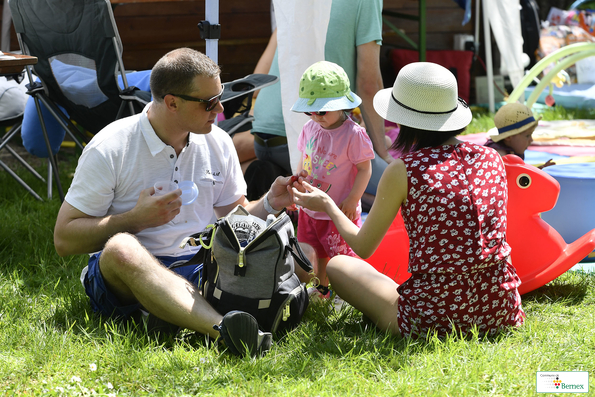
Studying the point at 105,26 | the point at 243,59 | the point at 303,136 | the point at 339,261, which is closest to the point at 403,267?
the point at 339,261

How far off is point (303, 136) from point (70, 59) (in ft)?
4.55

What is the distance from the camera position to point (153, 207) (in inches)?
82.2

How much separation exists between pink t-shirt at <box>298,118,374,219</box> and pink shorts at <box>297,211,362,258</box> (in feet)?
0.23

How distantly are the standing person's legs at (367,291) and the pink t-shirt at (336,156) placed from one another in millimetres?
425

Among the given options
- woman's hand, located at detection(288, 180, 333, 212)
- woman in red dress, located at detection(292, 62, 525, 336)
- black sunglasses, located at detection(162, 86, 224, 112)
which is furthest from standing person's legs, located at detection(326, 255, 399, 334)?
→ black sunglasses, located at detection(162, 86, 224, 112)

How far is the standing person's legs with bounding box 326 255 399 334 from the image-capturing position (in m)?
2.18

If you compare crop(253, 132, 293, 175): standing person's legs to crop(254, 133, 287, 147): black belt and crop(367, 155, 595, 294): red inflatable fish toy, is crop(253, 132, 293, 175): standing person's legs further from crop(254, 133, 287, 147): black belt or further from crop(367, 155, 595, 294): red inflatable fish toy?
crop(367, 155, 595, 294): red inflatable fish toy

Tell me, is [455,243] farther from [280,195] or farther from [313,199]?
[280,195]

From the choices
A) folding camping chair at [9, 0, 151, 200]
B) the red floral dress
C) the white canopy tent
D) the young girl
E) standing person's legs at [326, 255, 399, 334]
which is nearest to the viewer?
the red floral dress

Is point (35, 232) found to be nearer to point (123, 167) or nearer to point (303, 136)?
point (123, 167)

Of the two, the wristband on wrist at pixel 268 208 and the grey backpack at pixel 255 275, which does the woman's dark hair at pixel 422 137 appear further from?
the wristband on wrist at pixel 268 208


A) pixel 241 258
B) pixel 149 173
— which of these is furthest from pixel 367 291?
pixel 149 173

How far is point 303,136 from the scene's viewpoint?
2.85 m

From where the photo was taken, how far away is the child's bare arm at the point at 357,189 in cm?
260
